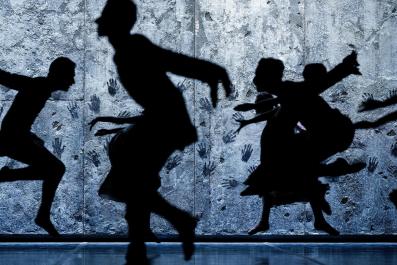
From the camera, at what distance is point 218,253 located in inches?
231

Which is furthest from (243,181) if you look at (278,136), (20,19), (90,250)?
(20,19)

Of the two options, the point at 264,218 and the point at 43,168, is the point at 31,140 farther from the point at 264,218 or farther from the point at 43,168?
the point at 264,218

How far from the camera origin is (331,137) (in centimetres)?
582

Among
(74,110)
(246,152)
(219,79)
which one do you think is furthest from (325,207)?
(219,79)

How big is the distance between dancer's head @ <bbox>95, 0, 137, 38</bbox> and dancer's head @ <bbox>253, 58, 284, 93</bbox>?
2.93 m

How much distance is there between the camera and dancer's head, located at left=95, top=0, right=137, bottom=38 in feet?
13.5

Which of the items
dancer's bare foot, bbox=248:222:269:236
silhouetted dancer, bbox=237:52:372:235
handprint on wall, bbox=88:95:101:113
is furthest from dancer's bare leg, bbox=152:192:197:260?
handprint on wall, bbox=88:95:101:113

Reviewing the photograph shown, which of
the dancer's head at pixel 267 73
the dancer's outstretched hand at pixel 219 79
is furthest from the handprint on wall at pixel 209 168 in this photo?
the dancer's outstretched hand at pixel 219 79

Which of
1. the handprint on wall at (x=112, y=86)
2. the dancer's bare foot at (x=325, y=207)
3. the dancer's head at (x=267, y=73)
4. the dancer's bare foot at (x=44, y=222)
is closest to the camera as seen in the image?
the dancer's bare foot at (x=44, y=222)

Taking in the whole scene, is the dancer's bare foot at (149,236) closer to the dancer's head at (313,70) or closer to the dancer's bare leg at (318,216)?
the dancer's bare leg at (318,216)

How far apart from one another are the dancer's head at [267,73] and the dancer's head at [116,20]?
2.93 meters

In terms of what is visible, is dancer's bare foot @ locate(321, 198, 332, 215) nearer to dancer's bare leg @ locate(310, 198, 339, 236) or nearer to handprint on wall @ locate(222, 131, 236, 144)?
dancer's bare leg @ locate(310, 198, 339, 236)

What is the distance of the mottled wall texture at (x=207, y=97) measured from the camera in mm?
7504

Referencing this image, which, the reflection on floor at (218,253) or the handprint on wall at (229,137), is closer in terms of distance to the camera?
the reflection on floor at (218,253)
